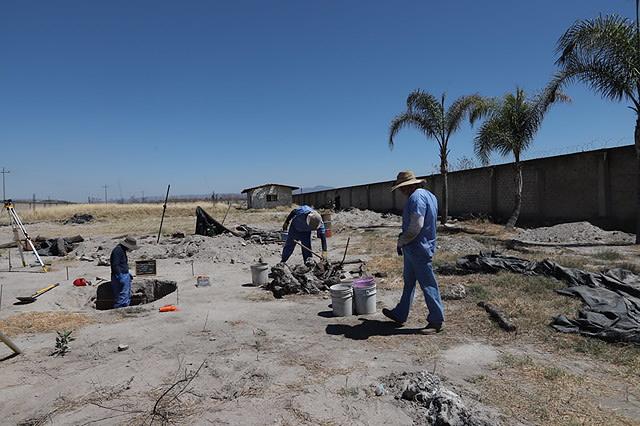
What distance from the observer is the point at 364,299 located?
5625 mm

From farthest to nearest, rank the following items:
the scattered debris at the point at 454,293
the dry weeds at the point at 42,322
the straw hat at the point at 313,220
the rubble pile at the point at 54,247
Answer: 1. the rubble pile at the point at 54,247
2. the straw hat at the point at 313,220
3. the scattered debris at the point at 454,293
4. the dry weeds at the point at 42,322

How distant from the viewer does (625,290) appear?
5.56 meters

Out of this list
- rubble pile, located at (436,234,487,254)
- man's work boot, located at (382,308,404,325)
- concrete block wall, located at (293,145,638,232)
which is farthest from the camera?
concrete block wall, located at (293,145,638,232)

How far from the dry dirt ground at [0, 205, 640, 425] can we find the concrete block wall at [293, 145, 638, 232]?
933cm

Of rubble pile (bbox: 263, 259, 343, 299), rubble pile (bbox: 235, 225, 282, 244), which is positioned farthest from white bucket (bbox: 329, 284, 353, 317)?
rubble pile (bbox: 235, 225, 282, 244)

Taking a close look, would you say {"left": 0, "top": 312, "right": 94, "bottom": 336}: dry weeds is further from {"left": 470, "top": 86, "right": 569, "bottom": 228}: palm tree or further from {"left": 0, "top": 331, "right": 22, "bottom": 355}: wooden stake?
{"left": 470, "top": 86, "right": 569, "bottom": 228}: palm tree

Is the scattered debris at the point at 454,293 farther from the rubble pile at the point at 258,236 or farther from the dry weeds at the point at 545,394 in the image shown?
the rubble pile at the point at 258,236

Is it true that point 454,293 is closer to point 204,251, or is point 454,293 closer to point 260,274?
point 260,274

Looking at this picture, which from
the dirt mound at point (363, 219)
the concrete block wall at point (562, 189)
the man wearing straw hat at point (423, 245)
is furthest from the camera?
the dirt mound at point (363, 219)

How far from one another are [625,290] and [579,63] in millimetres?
8479

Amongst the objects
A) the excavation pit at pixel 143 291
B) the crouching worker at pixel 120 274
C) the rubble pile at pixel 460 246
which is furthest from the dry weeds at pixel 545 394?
the rubble pile at pixel 460 246

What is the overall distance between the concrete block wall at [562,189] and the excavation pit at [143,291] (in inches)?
525

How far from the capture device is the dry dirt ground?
315 centimetres

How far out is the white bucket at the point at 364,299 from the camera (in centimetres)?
561
